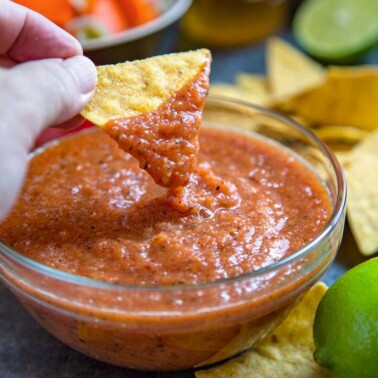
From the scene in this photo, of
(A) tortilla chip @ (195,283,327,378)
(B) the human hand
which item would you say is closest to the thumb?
(B) the human hand

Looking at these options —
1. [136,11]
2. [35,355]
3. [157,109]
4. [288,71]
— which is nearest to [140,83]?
[157,109]

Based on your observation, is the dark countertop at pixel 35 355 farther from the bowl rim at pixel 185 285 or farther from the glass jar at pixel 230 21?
the glass jar at pixel 230 21

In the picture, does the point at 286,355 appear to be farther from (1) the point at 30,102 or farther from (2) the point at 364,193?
(1) the point at 30,102

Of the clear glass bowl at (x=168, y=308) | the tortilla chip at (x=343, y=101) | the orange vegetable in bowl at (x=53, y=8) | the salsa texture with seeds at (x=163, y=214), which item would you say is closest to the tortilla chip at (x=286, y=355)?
the clear glass bowl at (x=168, y=308)

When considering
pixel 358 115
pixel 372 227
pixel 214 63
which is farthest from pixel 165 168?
pixel 214 63

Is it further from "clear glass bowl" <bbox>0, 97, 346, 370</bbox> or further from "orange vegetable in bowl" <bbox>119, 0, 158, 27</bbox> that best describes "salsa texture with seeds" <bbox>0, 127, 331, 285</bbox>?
"orange vegetable in bowl" <bbox>119, 0, 158, 27</bbox>
